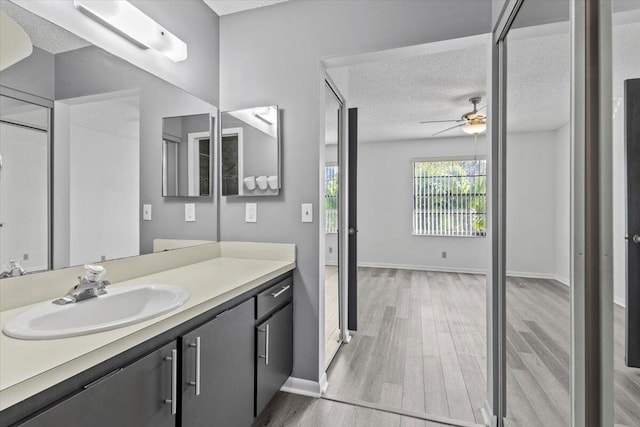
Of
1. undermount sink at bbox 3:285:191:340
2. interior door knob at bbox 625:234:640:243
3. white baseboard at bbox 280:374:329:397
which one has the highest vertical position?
interior door knob at bbox 625:234:640:243

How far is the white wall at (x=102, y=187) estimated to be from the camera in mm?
1355

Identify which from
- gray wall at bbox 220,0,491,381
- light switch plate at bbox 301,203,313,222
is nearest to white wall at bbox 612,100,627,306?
gray wall at bbox 220,0,491,381

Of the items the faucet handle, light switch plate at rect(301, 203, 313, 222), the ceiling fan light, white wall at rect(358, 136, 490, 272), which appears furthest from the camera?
white wall at rect(358, 136, 490, 272)

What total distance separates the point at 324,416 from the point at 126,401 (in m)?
1.24

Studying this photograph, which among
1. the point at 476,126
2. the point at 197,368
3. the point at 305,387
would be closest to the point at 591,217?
the point at 197,368

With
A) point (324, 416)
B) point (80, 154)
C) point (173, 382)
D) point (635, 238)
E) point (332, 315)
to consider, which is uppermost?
point (80, 154)

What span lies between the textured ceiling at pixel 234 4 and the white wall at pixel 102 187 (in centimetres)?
107

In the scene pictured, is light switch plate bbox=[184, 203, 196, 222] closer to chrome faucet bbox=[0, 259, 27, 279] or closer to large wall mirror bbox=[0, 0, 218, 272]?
large wall mirror bbox=[0, 0, 218, 272]

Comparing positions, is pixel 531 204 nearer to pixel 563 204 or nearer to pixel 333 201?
pixel 563 204

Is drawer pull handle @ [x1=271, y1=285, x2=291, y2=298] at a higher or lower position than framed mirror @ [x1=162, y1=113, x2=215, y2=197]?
lower

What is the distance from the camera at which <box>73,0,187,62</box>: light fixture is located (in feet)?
4.65

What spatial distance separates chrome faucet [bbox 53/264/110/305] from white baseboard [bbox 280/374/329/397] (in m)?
1.31

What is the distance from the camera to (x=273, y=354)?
5.79 ft

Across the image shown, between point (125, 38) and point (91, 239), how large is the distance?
40.1 inches
